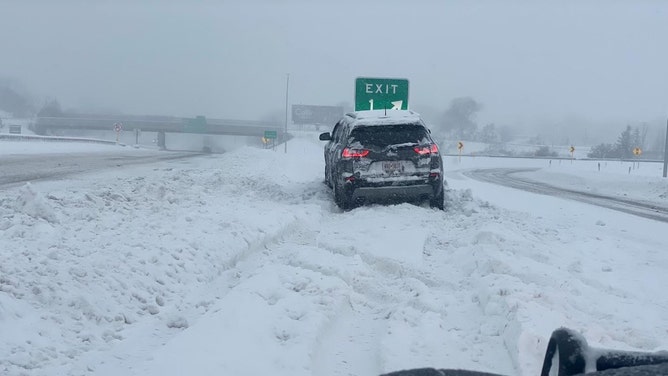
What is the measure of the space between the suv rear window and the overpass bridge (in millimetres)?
75090

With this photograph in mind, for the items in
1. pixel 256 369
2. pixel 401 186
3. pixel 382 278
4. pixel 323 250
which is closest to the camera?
pixel 256 369

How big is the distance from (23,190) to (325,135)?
28.2 ft

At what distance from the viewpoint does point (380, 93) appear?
77.2ft

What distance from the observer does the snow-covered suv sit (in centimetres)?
1286

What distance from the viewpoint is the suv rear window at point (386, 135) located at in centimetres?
1310

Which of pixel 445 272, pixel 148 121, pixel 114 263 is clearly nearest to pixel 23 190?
pixel 114 263

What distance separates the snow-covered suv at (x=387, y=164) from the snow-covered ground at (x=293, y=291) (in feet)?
5.08

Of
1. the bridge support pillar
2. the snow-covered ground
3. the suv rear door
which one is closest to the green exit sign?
the suv rear door

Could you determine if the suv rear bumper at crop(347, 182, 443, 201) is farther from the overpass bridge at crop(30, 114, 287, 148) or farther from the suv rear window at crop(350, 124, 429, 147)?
the overpass bridge at crop(30, 114, 287, 148)

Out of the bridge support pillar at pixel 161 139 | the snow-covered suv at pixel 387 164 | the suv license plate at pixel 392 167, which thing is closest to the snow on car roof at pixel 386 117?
the snow-covered suv at pixel 387 164

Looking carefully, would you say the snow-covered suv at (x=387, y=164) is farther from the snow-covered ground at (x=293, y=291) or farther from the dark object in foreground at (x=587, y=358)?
the dark object in foreground at (x=587, y=358)

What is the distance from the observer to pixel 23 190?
905cm

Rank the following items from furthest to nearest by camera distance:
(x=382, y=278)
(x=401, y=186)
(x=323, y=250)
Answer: (x=401, y=186) → (x=323, y=250) → (x=382, y=278)

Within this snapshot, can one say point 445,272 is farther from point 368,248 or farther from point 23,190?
point 23,190
